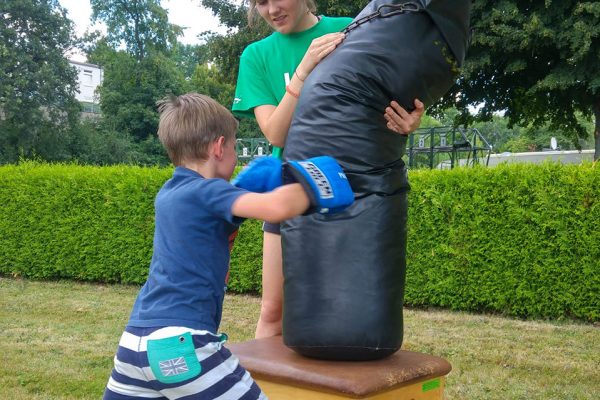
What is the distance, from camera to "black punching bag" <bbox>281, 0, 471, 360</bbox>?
2684mm

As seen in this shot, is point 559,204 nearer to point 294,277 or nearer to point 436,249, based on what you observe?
point 436,249

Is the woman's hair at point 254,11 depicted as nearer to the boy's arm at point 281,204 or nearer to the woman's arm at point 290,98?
the woman's arm at point 290,98

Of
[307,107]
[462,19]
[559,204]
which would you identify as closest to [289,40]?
[307,107]

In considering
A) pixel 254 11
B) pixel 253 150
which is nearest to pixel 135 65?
pixel 253 150

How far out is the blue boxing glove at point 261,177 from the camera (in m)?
2.42

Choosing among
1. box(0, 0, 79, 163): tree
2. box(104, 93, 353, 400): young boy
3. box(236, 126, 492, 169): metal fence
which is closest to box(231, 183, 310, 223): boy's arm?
box(104, 93, 353, 400): young boy

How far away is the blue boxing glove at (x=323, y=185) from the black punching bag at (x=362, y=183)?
1.95 ft

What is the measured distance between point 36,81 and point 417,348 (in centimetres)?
2889

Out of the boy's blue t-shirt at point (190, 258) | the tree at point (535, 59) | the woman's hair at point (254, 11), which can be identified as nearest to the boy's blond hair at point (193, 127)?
the boy's blue t-shirt at point (190, 258)

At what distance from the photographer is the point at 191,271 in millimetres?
2324

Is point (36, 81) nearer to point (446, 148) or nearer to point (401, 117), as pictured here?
point (446, 148)

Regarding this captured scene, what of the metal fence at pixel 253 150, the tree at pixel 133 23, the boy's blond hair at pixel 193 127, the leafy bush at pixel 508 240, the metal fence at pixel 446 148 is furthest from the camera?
the tree at pixel 133 23

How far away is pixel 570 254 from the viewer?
7.53 m

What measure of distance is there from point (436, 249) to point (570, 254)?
144 centimetres
